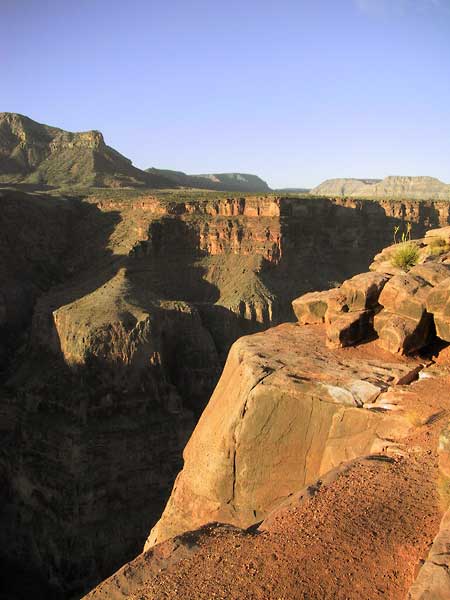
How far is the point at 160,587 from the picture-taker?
6.79 metres

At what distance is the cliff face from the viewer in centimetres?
3125

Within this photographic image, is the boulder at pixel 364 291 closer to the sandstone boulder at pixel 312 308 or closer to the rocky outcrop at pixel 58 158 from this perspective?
the sandstone boulder at pixel 312 308

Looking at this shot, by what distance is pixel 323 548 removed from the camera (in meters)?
7.03

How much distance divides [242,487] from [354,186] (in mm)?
Result: 196218

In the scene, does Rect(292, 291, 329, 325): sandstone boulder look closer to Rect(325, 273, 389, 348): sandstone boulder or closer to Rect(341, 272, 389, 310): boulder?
Rect(325, 273, 389, 348): sandstone boulder

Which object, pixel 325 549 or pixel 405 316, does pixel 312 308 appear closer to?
pixel 405 316

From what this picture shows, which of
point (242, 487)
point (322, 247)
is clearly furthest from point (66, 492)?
point (322, 247)

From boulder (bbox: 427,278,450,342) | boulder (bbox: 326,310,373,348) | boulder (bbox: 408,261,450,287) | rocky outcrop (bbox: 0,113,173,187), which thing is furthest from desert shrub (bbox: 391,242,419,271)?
rocky outcrop (bbox: 0,113,173,187)

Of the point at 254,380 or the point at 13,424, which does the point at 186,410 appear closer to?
the point at 13,424

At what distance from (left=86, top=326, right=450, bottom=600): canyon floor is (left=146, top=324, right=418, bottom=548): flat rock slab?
175cm

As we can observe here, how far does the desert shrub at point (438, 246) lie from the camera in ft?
58.7

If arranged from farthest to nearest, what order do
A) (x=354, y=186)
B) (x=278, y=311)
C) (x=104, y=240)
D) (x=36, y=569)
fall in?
(x=354, y=186), (x=104, y=240), (x=278, y=311), (x=36, y=569)

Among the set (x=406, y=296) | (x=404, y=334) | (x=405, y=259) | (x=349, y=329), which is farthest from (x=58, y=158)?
(x=404, y=334)

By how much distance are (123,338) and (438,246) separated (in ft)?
73.8
